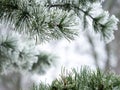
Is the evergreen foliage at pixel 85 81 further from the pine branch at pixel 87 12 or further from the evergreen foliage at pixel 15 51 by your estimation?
the evergreen foliage at pixel 15 51

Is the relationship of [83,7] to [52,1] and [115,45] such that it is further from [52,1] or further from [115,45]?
[115,45]

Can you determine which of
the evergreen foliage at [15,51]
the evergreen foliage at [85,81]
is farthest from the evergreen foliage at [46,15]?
the evergreen foliage at [15,51]

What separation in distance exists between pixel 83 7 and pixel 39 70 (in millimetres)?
1070

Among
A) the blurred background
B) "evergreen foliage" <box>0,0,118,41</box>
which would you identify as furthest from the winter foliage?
the blurred background

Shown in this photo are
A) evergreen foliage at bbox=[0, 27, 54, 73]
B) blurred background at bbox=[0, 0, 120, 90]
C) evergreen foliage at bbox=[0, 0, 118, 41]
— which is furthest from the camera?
blurred background at bbox=[0, 0, 120, 90]

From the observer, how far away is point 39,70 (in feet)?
8.51

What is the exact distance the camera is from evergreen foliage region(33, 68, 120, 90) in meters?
1.32

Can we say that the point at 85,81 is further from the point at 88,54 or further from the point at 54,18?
the point at 88,54

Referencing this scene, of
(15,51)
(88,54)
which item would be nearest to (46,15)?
(15,51)

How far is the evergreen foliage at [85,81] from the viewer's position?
1.32 meters

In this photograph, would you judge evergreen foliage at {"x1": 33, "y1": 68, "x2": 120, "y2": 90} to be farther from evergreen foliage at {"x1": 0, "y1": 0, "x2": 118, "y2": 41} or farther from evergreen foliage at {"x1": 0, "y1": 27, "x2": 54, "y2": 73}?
evergreen foliage at {"x1": 0, "y1": 27, "x2": 54, "y2": 73}

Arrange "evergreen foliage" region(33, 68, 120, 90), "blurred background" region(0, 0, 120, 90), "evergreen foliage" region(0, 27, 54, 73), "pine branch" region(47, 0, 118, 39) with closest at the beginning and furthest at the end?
"evergreen foliage" region(33, 68, 120, 90) → "pine branch" region(47, 0, 118, 39) → "evergreen foliage" region(0, 27, 54, 73) → "blurred background" region(0, 0, 120, 90)

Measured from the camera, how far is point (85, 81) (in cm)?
135

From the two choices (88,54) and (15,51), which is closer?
(15,51)
